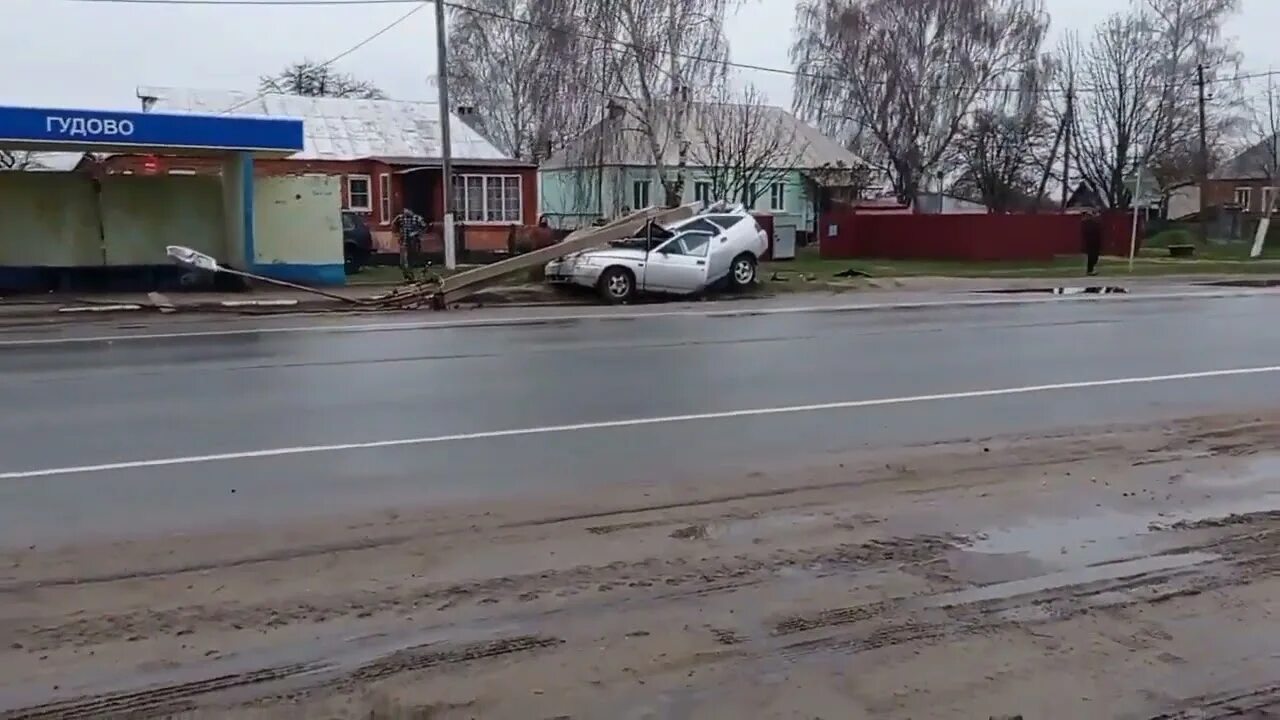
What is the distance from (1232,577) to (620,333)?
11719 millimetres

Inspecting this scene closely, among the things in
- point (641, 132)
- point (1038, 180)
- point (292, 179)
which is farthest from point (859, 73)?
point (292, 179)

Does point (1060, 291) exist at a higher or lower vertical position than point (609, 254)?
lower

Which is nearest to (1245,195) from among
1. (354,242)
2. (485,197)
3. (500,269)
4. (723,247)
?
(485,197)

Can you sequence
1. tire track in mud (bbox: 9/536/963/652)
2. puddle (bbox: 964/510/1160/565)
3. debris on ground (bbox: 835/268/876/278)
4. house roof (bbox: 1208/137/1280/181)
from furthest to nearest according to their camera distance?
1. house roof (bbox: 1208/137/1280/181)
2. debris on ground (bbox: 835/268/876/278)
3. puddle (bbox: 964/510/1160/565)
4. tire track in mud (bbox: 9/536/963/652)

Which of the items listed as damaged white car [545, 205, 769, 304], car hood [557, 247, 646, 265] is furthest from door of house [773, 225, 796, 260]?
car hood [557, 247, 646, 265]

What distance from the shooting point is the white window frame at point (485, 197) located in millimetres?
38531

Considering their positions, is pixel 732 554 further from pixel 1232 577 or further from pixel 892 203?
pixel 892 203

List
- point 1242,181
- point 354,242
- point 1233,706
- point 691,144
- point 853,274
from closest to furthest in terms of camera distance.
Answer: point 1233,706, point 853,274, point 354,242, point 691,144, point 1242,181

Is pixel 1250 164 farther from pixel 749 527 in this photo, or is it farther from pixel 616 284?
pixel 749 527

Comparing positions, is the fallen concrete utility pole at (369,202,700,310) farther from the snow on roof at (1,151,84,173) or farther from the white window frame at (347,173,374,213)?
the snow on roof at (1,151,84,173)

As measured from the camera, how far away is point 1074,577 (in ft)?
19.4

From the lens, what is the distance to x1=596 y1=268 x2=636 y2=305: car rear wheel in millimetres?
23688

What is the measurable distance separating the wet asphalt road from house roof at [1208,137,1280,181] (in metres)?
51.5

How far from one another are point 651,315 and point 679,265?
12.8 ft
